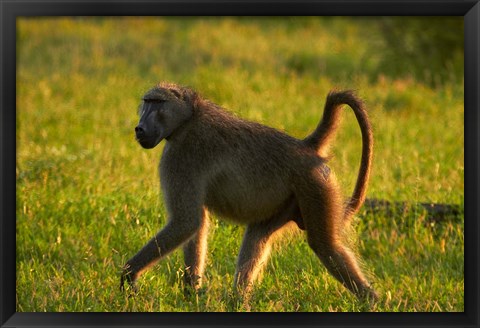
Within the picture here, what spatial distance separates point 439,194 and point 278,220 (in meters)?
2.67

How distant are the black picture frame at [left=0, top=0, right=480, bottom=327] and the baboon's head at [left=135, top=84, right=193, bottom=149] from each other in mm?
1064

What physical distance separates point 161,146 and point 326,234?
395cm

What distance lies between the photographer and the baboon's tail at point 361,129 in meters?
5.08

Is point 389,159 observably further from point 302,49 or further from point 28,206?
point 302,49

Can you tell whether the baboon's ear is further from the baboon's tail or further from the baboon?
the baboon's tail

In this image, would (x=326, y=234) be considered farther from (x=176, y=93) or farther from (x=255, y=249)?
(x=176, y=93)

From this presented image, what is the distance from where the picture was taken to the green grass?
207 inches

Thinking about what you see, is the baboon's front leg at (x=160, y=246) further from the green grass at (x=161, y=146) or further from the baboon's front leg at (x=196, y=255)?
the baboon's front leg at (x=196, y=255)

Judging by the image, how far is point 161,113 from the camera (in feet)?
16.2

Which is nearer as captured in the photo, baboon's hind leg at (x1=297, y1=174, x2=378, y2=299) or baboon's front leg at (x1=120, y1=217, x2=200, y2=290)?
baboon's front leg at (x1=120, y1=217, x2=200, y2=290)

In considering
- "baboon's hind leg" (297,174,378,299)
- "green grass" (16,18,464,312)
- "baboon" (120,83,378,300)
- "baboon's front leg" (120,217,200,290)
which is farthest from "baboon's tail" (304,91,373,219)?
"baboon's front leg" (120,217,200,290)
